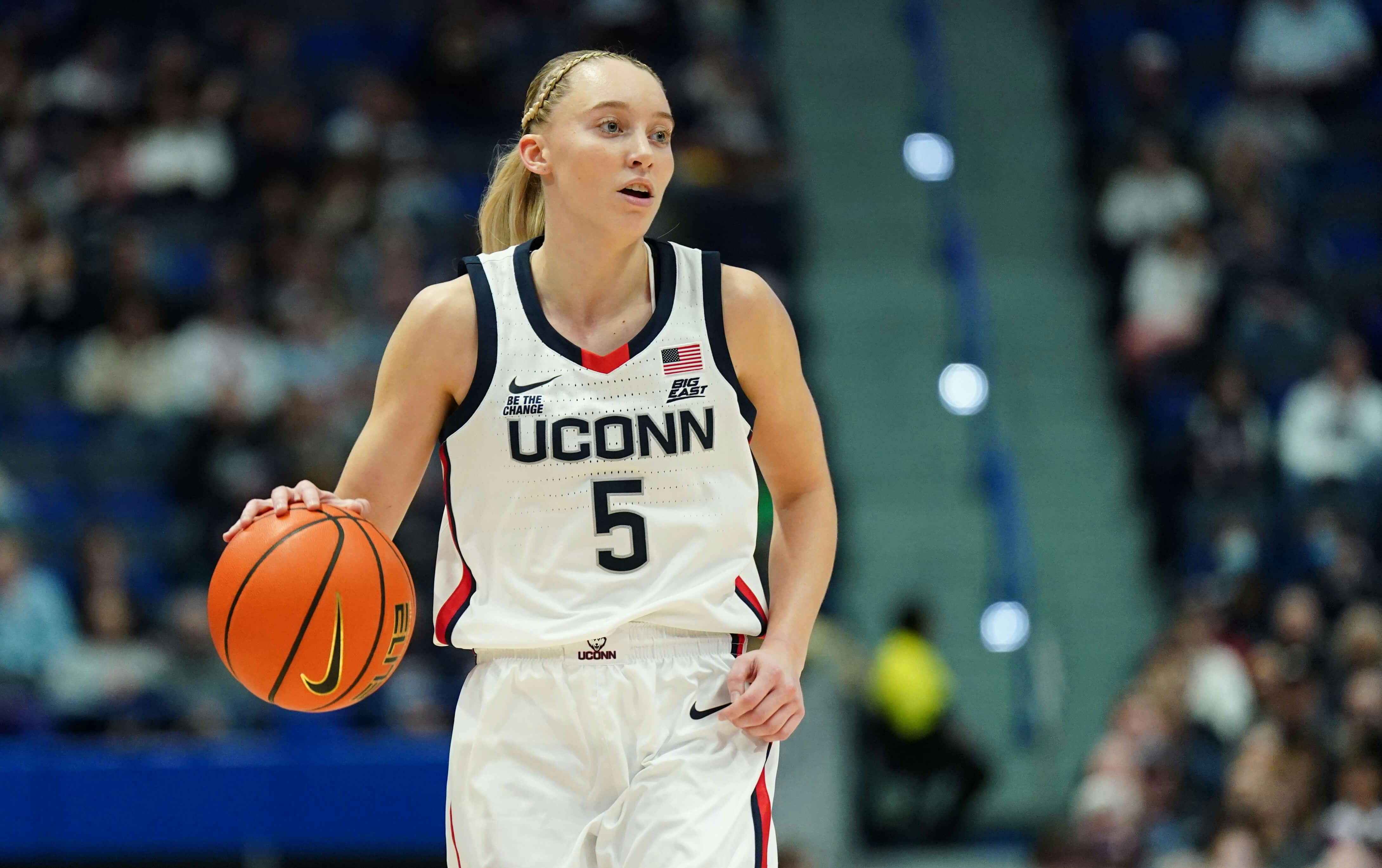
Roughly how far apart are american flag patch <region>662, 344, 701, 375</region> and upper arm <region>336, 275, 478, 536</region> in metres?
0.38

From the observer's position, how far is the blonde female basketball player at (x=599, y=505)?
11.1 ft

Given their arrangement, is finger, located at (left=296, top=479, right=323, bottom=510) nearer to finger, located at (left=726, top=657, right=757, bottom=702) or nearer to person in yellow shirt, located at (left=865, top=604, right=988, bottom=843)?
finger, located at (left=726, top=657, right=757, bottom=702)

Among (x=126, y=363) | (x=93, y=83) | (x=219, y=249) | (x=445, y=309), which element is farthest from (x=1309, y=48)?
(x=445, y=309)

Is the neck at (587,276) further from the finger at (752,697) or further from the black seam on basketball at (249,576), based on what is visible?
the finger at (752,697)

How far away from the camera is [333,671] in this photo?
3.49 m

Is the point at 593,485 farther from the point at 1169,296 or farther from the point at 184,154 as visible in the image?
the point at 184,154

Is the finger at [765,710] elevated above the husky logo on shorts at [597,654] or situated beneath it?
situated beneath

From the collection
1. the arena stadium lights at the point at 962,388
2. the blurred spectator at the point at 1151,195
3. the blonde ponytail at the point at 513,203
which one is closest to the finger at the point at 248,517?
the blonde ponytail at the point at 513,203

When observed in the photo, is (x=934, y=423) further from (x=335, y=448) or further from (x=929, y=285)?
(x=335, y=448)

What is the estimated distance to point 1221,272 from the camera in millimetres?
11414

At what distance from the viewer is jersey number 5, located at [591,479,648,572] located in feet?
11.3

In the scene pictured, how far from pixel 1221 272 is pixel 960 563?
256cm

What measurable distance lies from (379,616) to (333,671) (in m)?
0.14

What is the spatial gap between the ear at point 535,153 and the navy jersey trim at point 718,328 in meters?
0.38
